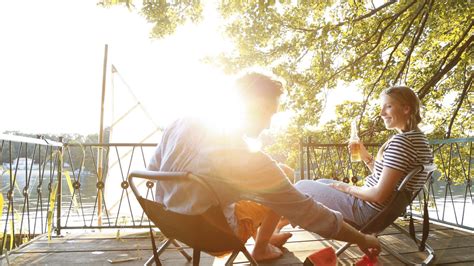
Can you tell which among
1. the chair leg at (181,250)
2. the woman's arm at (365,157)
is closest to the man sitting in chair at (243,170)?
the chair leg at (181,250)

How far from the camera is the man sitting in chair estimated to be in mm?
1715

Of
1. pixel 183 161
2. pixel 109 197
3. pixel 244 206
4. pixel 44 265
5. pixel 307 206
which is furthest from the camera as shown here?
pixel 109 197

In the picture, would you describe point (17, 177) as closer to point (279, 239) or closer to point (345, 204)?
point (279, 239)

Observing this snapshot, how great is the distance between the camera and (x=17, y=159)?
3773 millimetres

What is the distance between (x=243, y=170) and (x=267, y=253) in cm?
161

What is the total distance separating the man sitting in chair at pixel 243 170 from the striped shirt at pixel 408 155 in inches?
34.3

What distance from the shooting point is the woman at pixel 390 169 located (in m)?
2.52

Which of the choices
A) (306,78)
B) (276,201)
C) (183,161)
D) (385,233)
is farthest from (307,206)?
(306,78)

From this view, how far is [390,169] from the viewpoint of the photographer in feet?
8.23

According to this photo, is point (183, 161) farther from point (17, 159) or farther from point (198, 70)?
point (198, 70)

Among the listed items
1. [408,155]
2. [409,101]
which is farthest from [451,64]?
[408,155]

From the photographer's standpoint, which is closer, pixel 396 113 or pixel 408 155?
pixel 408 155

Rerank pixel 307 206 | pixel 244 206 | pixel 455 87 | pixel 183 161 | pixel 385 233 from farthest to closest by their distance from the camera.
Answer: pixel 455 87 < pixel 385 233 < pixel 244 206 < pixel 183 161 < pixel 307 206

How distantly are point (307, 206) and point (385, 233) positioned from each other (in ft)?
9.76
